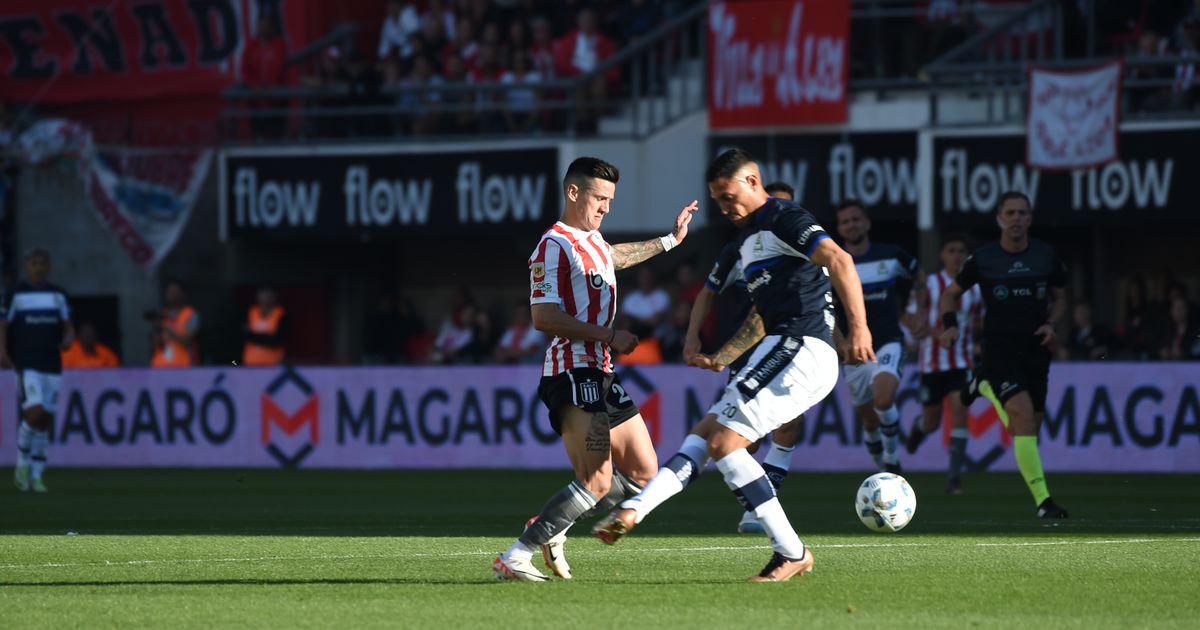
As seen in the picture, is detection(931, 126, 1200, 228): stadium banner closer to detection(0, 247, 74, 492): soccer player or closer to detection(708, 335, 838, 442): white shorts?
detection(0, 247, 74, 492): soccer player

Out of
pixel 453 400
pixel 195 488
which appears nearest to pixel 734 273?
pixel 195 488

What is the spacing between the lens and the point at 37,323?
1789 centimetres

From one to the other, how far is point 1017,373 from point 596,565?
167 inches

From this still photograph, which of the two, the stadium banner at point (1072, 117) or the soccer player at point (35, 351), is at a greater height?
the stadium banner at point (1072, 117)

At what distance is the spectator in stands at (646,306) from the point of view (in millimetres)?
21797

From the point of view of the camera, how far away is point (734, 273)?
11352mm

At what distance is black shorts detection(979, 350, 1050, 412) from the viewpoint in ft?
42.5

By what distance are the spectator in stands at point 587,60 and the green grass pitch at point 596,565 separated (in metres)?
9.01

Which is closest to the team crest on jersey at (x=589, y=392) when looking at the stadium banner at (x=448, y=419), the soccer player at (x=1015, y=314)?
the soccer player at (x=1015, y=314)

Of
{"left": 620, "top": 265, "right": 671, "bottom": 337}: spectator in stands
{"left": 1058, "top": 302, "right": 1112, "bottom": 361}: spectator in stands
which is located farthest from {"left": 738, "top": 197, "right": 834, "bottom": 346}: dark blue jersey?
{"left": 620, "top": 265, "right": 671, "bottom": 337}: spectator in stands

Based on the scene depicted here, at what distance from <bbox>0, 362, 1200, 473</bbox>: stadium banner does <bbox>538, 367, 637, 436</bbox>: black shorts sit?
403 inches

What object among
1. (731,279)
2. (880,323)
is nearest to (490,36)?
(880,323)

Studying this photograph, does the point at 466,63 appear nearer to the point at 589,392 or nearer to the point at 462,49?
the point at 462,49

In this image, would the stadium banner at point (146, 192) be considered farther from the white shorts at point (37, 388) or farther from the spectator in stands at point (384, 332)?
the white shorts at point (37, 388)
